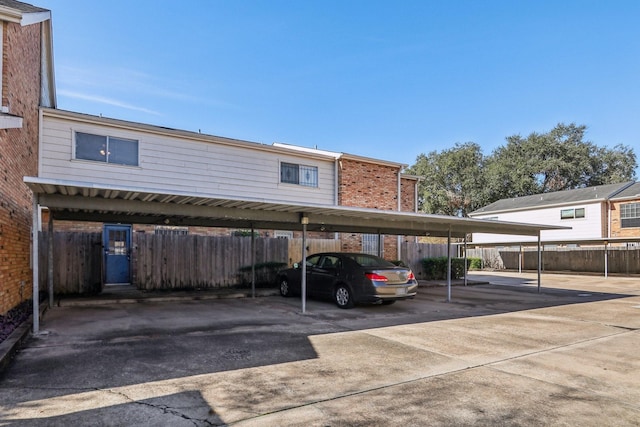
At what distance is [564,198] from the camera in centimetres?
2952

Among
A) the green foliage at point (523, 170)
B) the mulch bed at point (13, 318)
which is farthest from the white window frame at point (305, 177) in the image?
the green foliage at point (523, 170)

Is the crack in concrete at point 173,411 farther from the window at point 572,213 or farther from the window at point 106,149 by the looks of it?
the window at point 572,213

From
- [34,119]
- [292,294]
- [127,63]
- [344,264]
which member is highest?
[127,63]

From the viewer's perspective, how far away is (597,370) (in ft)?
16.9

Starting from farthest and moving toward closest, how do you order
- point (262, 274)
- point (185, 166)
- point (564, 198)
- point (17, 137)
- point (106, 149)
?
point (564, 198) < point (262, 274) < point (185, 166) < point (106, 149) < point (17, 137)

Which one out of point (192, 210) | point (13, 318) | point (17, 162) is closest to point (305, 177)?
point (192, 210)

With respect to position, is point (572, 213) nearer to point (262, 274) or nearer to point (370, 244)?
point (370, 244)

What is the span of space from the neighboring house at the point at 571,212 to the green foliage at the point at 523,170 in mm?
8882

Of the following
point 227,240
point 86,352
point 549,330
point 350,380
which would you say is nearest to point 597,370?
point 549,330

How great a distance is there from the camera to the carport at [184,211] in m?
6.63

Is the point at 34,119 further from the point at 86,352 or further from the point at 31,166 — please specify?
the point at 86,352

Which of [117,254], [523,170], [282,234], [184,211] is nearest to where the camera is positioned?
[184,211]

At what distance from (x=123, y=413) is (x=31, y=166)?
876 cm

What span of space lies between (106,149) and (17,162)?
413 centimetres
